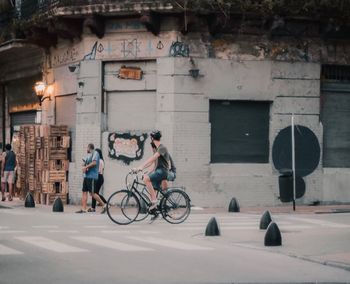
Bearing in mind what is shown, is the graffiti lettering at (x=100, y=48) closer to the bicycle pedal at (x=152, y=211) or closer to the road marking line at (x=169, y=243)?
the bicycle pedal at (x=152, y=211)

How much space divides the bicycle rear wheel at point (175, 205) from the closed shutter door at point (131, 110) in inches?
243

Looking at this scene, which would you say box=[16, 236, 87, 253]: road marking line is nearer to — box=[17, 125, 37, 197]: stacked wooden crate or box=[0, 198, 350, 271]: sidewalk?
box=[0, 198, 350, 271]: sidewalk

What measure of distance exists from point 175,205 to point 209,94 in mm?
6484

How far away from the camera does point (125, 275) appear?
9.48 m

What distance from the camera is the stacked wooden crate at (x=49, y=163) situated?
23.6m

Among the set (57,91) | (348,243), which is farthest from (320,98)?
(348,243)

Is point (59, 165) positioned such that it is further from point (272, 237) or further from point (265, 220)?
point (272, 237)

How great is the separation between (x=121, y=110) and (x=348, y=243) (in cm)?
1134

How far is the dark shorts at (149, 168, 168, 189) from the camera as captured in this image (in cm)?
1667

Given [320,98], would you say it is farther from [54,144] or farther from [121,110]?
[54,144]

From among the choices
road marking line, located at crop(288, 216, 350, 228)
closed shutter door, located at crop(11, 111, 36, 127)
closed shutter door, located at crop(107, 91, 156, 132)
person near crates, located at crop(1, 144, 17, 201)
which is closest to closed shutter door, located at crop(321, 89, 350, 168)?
closed shutter door, located at crop(107, 91, 156, 132)

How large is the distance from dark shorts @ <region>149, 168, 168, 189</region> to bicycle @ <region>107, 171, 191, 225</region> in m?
0.13

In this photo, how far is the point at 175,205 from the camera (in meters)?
16.8

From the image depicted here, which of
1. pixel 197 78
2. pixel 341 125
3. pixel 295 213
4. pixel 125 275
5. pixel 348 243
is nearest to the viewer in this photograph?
pixel 125 275
